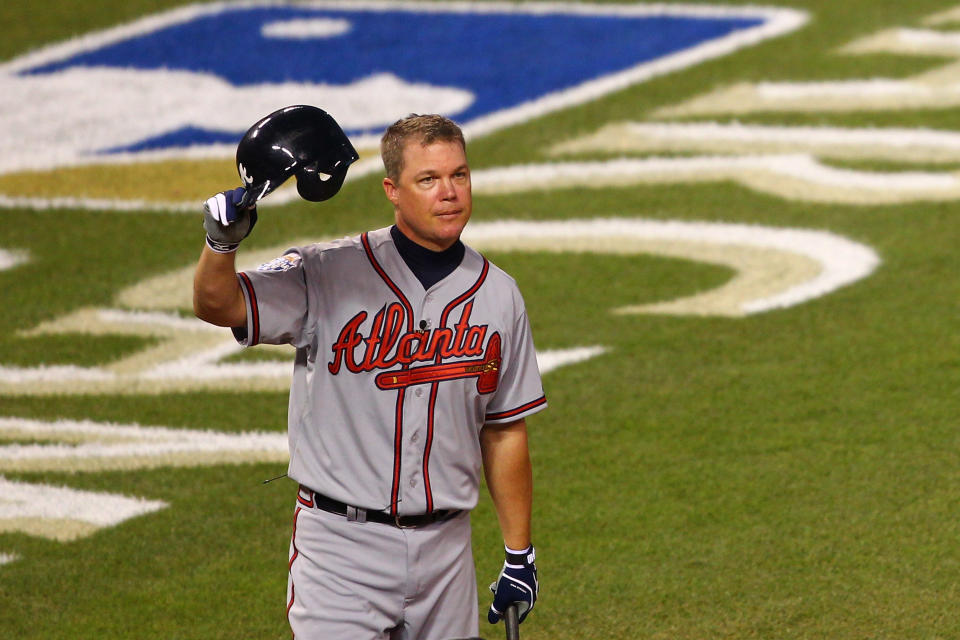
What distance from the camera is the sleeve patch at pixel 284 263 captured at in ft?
11.6

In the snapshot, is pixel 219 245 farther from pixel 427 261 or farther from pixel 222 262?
pixel 427 261

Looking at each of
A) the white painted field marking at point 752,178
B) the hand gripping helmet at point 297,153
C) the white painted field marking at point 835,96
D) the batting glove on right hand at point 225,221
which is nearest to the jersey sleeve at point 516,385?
the hand gripping helmet at point 297,153

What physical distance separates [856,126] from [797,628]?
6359 mm

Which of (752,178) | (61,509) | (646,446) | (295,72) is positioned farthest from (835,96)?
(61,509)

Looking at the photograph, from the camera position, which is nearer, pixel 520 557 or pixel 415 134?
pixel 415 134

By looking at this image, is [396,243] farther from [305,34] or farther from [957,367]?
[305,34]

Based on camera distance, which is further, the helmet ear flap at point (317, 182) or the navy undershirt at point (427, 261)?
the navy undershirt at point (427, 261)

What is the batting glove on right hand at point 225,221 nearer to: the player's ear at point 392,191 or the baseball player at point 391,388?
the baseball player at point 391,388

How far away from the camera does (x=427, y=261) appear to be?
3.60 m

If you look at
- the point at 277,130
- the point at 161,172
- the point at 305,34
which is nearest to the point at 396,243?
the point at 277,130

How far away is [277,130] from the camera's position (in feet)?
11.4

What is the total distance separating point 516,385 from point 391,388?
1.03 feet

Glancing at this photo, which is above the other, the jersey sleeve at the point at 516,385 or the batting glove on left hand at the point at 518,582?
the jersey sleeve at the point at 516,385

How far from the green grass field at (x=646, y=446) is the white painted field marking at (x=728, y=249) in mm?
113
